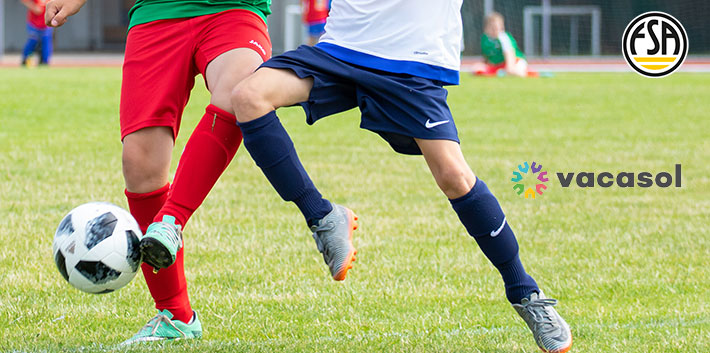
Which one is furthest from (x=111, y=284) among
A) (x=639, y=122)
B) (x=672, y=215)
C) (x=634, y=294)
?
(x=639, y=122)

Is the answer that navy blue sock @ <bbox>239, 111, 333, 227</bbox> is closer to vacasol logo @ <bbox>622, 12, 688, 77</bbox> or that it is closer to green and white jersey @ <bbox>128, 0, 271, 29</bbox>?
green and white jersey @ <bbox>128, 0, 271, 29</bbox>

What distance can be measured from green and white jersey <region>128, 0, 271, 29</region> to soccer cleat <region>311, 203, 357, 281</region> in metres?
0.91

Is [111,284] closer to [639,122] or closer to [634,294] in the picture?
[634,294]

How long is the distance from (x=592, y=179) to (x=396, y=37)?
469 cm

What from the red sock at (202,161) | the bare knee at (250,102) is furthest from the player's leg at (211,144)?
the bare knee at (250,102)

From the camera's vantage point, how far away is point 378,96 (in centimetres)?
324

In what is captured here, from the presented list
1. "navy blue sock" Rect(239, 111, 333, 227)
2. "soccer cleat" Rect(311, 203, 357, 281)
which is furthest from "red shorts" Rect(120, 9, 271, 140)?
"soccer cleat" Rect(311, 203, 357, 281)

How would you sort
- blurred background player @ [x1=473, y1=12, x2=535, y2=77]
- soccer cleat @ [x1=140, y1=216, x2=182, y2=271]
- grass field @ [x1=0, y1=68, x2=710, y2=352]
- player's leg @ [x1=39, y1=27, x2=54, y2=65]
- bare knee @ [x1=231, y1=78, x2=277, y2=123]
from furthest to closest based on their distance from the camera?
player's leg @ [x1=39, y1=27, x2=54, y2=65]
blurred background player @ [x1=473, y1=12, x2=535, y2=77]
grass field @ [x1=0, y1=68, x2=710, y2=352]
bare knee @ [x1=231, y1=78, x2=277, y2=123]
soccer cleat @ [x1=140, y1=216, x2=182, y2=271]

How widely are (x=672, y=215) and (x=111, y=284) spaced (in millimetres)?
4174

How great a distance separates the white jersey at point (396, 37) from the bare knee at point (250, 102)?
1.05ft

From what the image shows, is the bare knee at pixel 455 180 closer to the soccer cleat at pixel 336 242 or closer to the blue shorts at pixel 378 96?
the blue shorts at pixel 378 96

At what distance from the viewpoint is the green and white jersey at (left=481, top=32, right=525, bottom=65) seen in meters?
20.4

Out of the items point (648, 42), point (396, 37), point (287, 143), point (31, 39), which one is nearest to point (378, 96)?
point (396, 37)

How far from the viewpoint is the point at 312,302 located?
4.21m
